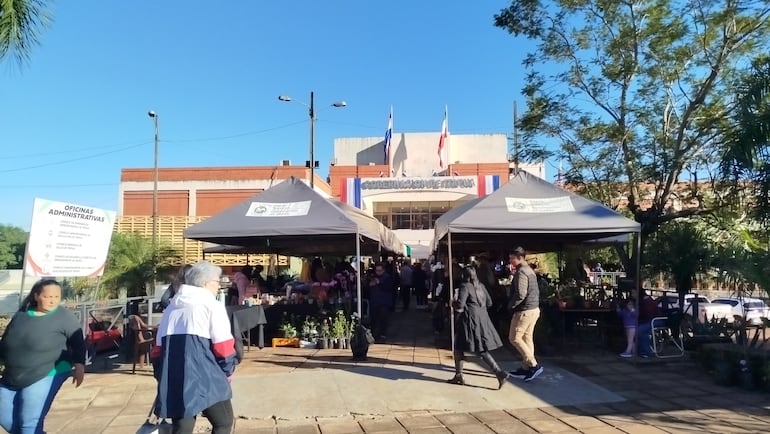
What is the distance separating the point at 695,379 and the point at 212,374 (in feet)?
21.4

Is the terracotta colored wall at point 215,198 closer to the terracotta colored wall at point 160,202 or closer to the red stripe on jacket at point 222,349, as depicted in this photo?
the terracotta colored wall at point 160,202

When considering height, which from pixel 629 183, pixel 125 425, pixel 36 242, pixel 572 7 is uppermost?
pixel 572 7

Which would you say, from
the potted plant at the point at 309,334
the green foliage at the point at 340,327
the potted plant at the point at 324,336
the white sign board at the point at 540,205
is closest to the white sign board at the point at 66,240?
the potted plant at the point at 309,334

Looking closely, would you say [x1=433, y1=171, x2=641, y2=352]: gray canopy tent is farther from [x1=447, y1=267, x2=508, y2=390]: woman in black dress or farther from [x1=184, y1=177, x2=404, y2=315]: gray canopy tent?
[x1=184, y1=177, x2=404, y2=315]: gray canopy tent

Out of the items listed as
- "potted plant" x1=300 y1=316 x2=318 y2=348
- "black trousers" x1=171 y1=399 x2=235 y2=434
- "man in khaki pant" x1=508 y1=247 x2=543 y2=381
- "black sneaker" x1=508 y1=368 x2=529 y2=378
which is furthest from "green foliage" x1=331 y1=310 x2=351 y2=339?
"black trousers" x1=171 y1=399 x2=235 y2=434

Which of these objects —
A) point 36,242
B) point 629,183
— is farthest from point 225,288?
point 629,183

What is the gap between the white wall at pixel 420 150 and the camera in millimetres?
49016

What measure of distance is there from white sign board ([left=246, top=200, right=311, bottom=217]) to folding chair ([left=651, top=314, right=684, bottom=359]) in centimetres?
589

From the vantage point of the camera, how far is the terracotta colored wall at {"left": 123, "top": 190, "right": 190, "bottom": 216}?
4256 cm

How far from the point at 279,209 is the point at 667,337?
693 cm

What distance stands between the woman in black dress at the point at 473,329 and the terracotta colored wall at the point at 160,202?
38.3 meters

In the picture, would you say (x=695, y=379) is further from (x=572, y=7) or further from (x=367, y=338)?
(x=572, y=7)

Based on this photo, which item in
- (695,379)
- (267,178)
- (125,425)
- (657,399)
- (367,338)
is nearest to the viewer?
(125,425)

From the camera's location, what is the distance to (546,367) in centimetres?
849
